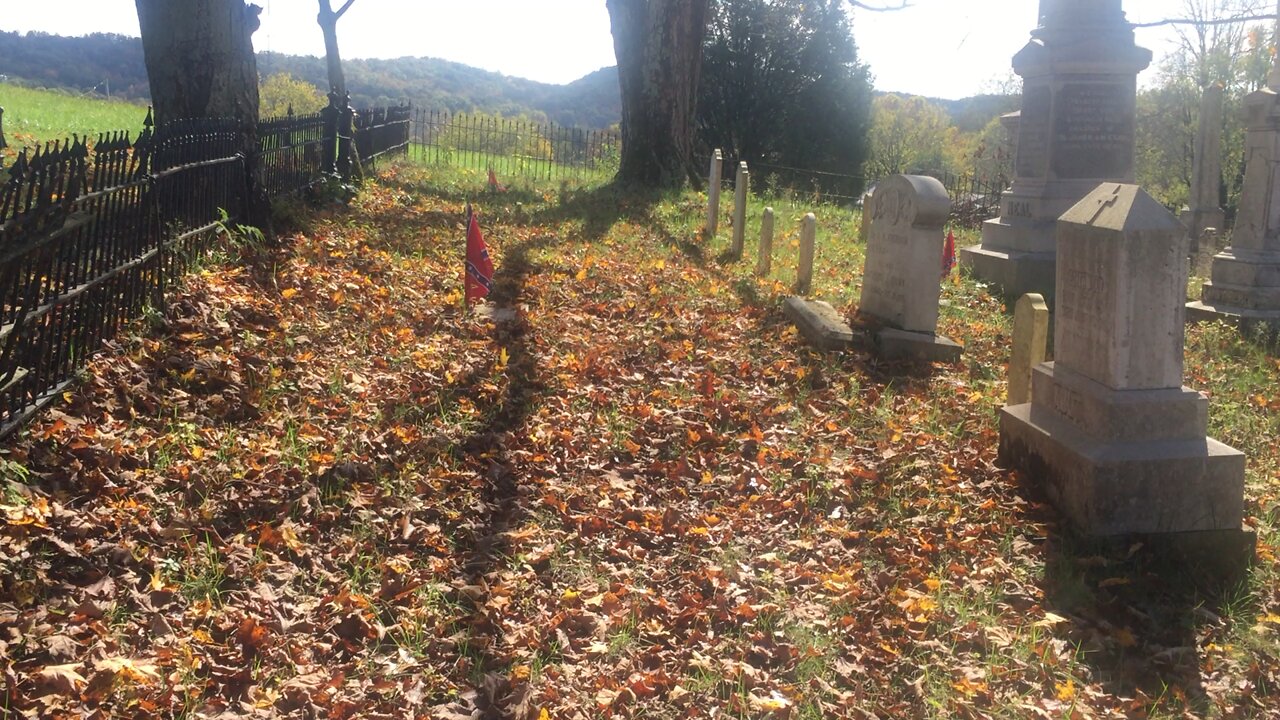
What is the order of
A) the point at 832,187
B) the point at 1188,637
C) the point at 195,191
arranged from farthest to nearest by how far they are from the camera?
the point at 832,187, the point at 195,191, the point at 1188,637

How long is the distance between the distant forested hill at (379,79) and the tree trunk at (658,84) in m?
26.6

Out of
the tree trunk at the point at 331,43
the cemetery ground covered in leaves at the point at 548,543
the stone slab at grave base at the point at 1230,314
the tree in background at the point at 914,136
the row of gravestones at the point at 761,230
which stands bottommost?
the cemetery ground covered in leaves at the point at 548,543

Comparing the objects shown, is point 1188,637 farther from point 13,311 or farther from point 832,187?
point 832,187

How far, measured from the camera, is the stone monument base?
5543 millimetres

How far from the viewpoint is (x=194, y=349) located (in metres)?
6.61

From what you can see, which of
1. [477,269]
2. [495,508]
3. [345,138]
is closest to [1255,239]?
[477,269]

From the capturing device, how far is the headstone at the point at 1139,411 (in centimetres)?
555

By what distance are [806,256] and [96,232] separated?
23.6ft

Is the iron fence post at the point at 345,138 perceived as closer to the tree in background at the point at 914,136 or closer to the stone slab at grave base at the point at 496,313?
the stone slab at grave base at the point at 496,313

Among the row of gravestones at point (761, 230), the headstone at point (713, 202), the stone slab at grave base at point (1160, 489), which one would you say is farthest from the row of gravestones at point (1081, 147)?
the stone slab at grave base at point (1160, 489)

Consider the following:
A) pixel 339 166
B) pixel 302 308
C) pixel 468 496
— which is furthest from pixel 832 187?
pixel 468 496

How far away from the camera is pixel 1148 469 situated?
18.1ft

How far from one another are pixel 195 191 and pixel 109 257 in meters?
2.02

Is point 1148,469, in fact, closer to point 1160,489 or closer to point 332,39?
point 1160,489
